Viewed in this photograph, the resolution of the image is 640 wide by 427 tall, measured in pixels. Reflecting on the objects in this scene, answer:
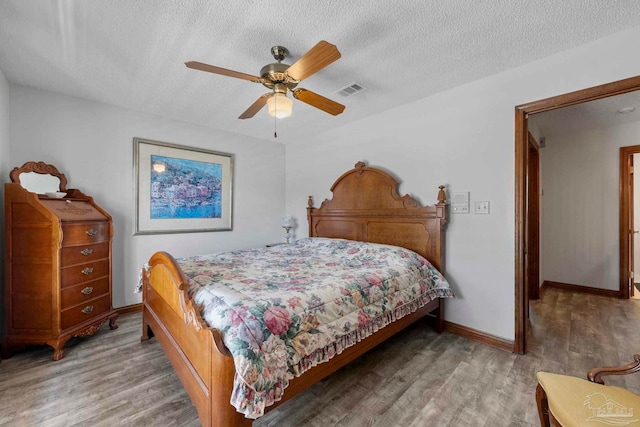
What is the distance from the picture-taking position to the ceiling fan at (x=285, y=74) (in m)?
1.66

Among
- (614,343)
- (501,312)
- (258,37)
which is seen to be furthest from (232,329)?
(614,343)

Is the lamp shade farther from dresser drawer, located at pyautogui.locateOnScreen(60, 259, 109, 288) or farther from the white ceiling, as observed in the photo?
the white ceiling

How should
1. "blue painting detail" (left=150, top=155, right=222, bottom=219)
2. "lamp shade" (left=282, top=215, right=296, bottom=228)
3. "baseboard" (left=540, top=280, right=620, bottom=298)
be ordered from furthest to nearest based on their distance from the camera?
"lamp shade" (left=282, top=215, right=296, bottom=228), "baseboard" (left=540, top=280, right=620, bottom=298), "blue painting detail" (left=150, top=155, right=222, bottom=219)

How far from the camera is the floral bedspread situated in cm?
128

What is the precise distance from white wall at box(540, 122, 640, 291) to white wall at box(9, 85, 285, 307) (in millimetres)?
4900

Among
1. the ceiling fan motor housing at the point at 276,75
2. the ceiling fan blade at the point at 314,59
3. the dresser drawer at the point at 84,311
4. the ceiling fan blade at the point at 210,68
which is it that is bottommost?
the dresser drawer at the point at 84,311

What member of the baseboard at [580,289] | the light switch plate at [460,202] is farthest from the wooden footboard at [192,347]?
the baseboard at [580,289]

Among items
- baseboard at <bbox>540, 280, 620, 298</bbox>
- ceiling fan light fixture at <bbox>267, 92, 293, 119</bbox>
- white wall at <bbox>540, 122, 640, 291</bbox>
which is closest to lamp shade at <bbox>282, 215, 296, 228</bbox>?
ceiling fan light fixture at <bbox>267, 92, 293, 119</bbox>

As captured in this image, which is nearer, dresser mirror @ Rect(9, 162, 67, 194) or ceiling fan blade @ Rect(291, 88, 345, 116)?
ceiling fan blade @ Rect(291, 88, 345, 116)

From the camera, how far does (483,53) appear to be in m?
2.18

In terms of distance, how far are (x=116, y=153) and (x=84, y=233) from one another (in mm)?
1160

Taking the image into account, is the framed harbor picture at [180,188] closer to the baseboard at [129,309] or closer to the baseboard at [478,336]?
the baseboard at [129,309]

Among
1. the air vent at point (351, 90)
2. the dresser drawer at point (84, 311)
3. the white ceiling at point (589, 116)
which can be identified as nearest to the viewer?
the dresser drawer at point (84, 311)

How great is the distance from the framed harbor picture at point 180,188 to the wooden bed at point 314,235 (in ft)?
4.00
